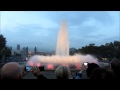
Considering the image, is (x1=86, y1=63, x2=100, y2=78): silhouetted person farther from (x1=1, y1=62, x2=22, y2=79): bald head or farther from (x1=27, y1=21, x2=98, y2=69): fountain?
(x1=27, y1=21, x2=98, y2=69): fountain

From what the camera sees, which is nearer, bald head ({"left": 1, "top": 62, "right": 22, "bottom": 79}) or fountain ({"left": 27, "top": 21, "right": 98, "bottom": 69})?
bald head ({"left": 1, "top": 62, "right": 22, "bottom": 79})

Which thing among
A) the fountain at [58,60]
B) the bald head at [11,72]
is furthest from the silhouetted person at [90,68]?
the fountain at [58,60]

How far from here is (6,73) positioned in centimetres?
283

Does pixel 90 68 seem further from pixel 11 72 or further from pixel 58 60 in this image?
pixel 58 60

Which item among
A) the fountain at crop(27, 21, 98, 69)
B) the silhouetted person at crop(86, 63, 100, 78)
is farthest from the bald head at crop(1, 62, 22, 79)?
the fountain at crop(27, 21, 98, 69)

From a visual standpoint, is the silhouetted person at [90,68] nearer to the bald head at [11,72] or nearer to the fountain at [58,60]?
the bald head at [11,72]

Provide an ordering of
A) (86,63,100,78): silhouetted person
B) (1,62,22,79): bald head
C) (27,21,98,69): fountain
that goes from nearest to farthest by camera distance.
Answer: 1. (1,62,22,79): bald head
2. (86,63,100,78): silhouetted person
3. (27,21,98,69): fountain

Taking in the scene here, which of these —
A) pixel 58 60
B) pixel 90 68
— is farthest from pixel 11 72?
pixel 58 60

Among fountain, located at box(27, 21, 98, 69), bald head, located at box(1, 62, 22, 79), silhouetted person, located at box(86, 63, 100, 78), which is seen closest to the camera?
bald head, located at box(1, 62, 22, 79)

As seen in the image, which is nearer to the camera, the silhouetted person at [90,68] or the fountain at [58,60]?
the silhouetted person at [90,68]
